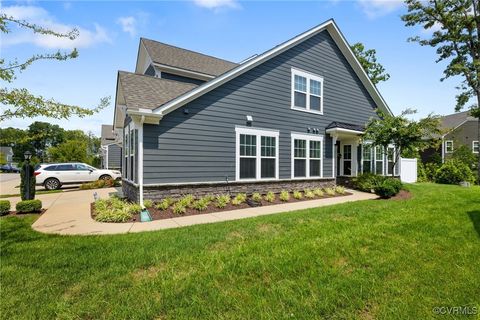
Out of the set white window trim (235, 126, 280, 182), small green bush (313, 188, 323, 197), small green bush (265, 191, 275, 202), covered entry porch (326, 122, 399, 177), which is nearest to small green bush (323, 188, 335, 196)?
small green bush (313, 188, 323, 197)

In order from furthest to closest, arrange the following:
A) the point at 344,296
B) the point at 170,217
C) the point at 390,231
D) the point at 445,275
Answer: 1. the point at 170,217
2. the point at 390,231
3. the point at 445,275
4. the point at 344,296

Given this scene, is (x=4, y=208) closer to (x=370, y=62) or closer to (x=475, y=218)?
(x=475, y=218)

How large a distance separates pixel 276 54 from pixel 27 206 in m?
11.0

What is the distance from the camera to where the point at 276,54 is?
452 inches

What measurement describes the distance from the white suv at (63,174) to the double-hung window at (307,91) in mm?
14308

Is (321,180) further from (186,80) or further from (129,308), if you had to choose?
(129,308)

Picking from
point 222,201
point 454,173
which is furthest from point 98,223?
point 454,173

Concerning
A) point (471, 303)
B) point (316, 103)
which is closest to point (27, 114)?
point (471, 303)

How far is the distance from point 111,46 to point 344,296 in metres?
9.18

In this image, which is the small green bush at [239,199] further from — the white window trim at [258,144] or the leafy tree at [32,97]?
the leafy tree at [32,97]

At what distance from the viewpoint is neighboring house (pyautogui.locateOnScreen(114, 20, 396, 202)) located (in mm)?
8930

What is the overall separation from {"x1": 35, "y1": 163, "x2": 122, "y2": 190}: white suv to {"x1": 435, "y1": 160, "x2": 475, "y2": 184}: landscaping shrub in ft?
79.7

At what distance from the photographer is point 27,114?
4.64m

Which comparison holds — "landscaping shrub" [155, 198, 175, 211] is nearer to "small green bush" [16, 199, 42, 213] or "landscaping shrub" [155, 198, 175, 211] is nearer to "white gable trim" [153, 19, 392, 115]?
"white gable trim" [153, 19, 392, 115]
